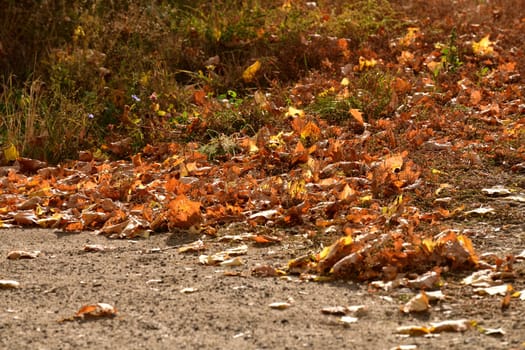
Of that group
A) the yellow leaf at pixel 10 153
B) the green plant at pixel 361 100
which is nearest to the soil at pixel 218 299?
the yellow leaf at pixel 10 153

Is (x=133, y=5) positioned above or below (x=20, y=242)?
above

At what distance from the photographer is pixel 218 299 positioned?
159 inches

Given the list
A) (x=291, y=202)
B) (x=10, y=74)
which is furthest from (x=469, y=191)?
(x=10, y=74)

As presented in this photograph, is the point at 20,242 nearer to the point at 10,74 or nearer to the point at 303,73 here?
the point at 10,74

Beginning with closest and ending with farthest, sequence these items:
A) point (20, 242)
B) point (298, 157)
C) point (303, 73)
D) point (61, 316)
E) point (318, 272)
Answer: point (61, 316)
point (318, 272)
point (20, 242)
point (298, 157)
point (303, 73)

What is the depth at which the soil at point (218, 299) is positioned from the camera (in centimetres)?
353

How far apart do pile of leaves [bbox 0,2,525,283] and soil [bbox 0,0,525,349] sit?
0.14 m

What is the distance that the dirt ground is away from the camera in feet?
11.5

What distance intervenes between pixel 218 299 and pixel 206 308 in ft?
0.42

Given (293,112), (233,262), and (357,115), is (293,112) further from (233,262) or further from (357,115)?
(233,262)

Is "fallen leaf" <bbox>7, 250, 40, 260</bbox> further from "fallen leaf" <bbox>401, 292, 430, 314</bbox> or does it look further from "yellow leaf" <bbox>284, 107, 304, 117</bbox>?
"yellow leaf" <bbox>284, 107, 304, 117</bbox>

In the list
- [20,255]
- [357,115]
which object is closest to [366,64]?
[357,115]

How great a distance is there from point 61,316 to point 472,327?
1724mm

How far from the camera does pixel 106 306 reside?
391 cm
